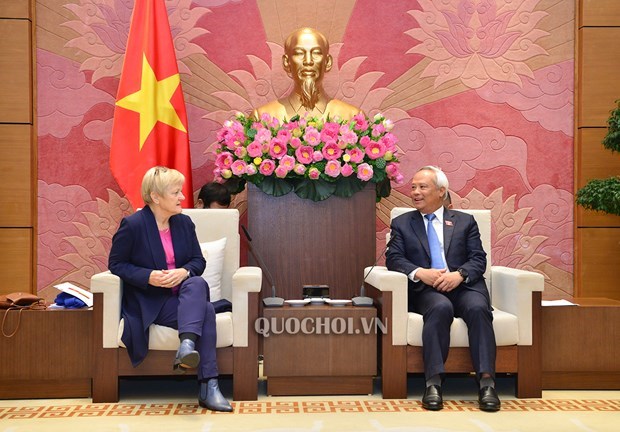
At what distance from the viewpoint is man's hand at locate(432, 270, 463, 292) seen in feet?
11.1

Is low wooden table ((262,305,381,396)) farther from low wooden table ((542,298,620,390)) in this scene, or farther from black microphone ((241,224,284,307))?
low wooden table ((542,298,620,390))

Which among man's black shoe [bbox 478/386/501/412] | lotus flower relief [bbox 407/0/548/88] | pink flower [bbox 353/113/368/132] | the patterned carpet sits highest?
lotus flower relief [bbox 407/0/548/88]

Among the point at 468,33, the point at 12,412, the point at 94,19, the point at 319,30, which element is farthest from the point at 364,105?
the point at 12,412

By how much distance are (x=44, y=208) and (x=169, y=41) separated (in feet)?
5.10

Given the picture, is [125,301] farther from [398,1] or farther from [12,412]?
[398,1]

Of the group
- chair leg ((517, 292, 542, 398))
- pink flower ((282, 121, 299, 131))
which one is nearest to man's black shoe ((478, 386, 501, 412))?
chair leg ((517, 292, 542, 398))

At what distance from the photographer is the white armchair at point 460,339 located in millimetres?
3254

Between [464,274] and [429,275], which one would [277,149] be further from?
[464,274]

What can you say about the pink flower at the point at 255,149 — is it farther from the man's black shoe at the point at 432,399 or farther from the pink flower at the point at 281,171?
the man's black shoe at the point at 432,399

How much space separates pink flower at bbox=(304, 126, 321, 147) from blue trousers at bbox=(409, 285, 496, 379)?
1.18 meters

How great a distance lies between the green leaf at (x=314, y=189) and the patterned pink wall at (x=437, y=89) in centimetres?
114

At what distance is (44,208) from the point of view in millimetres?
4898

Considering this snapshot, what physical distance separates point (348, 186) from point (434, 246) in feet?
2.24

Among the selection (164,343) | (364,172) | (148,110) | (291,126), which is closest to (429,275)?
(364,172)
